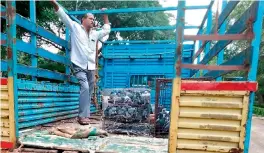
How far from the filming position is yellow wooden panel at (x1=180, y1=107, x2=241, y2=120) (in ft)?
5.73

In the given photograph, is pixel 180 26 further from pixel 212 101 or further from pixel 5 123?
pixel 5 123

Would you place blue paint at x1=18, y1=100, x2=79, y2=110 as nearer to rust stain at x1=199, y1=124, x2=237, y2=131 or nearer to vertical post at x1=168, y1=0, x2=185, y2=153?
vertical post at x1=168, y1=0, x2=185, y2=153

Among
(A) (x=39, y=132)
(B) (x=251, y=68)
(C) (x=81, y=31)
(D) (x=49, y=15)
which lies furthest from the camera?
(D) (x=49, y=15)

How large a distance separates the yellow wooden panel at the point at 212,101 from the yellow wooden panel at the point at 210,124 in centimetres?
12

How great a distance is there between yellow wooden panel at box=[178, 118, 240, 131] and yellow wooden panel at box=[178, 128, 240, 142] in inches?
1.4

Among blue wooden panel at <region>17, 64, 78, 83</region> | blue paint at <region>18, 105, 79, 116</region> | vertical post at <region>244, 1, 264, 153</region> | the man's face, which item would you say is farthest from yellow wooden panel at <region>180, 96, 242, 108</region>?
the man's face

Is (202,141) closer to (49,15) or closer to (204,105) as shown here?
(204,105)

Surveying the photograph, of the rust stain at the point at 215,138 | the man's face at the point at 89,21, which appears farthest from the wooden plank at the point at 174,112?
the man's face at the point at 89,21

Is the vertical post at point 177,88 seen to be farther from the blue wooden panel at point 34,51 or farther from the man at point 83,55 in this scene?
the blue wooden panel at point 34,51

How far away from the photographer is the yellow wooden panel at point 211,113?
175cm

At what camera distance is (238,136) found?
68.5 inches

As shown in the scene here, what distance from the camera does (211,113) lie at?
5.84 feet

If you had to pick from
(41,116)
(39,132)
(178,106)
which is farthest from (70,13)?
(178,106)

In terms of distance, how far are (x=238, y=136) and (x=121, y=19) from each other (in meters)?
13.6
